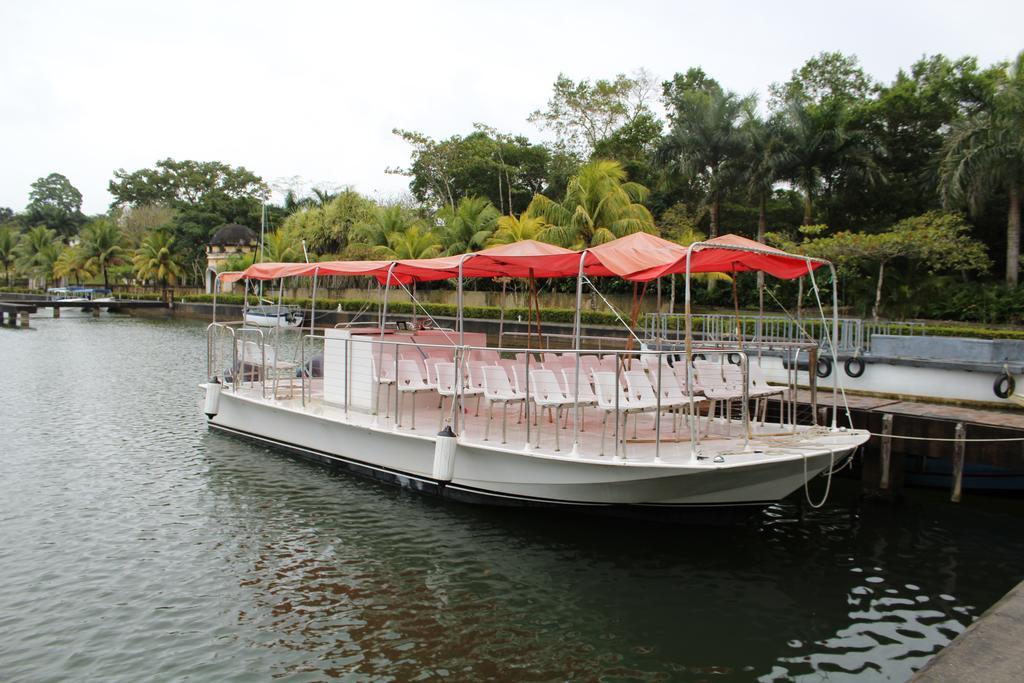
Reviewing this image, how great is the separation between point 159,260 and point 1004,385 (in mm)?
73141

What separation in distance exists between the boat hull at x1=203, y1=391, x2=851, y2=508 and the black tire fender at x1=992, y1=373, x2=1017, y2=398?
6.48m

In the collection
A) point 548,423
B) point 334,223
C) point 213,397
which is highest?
point 334,223

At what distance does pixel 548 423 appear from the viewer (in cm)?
1259

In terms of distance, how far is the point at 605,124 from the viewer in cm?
5662

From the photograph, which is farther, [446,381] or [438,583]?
[446,381]

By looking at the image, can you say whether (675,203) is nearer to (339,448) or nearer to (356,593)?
(339,448)

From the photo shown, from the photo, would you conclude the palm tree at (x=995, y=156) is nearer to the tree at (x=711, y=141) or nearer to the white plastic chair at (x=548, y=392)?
the tree at (x=711, y=141)

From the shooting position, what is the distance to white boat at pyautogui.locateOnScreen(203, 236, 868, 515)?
9.71 metres

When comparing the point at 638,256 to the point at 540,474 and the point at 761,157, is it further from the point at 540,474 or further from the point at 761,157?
the point at 761,157

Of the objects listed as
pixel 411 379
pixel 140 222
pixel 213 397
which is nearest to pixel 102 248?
pixel 140 222

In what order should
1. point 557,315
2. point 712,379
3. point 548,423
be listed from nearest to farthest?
point 712,379
point 548,423
point 557,315

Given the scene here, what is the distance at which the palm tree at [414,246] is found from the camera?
145 feet

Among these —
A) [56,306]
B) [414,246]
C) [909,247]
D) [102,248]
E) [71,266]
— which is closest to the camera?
[909,247]

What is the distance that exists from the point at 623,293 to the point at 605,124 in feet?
61.7
